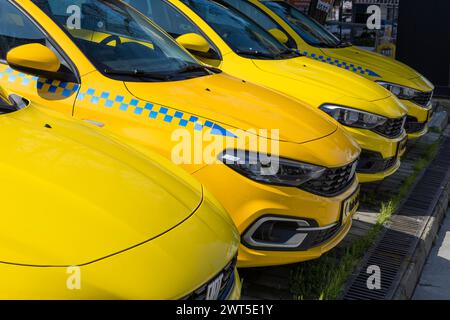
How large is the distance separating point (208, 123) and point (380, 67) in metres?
4.07

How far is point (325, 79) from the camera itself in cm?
527

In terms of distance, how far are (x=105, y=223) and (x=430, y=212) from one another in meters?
3.67

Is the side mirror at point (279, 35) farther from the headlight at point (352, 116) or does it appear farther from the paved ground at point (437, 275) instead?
the paved ground at point (437, 275)

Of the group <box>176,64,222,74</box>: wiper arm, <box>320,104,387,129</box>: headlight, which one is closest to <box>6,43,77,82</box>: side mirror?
<box>176,64,222,74</box>: wiper arm

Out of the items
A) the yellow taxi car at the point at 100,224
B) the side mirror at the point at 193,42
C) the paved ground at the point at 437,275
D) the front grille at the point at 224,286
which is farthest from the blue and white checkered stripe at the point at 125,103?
the paved ground at the point at 437,275

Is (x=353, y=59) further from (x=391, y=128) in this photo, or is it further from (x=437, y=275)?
(x=437, y=275)

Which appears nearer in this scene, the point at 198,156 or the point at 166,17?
the point at 198,156

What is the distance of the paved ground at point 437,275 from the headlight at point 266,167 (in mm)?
1241

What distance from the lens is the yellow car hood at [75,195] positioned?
6.12 ft

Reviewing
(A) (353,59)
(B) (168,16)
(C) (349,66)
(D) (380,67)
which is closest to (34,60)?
(B) (168,16)

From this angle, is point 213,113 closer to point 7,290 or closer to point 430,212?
point 7,290

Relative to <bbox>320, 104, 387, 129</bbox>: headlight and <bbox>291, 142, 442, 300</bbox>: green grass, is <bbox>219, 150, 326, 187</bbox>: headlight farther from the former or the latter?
<bbox>320, 104, 387, 129</bbox>: headlight

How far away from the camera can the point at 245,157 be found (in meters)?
3.25
